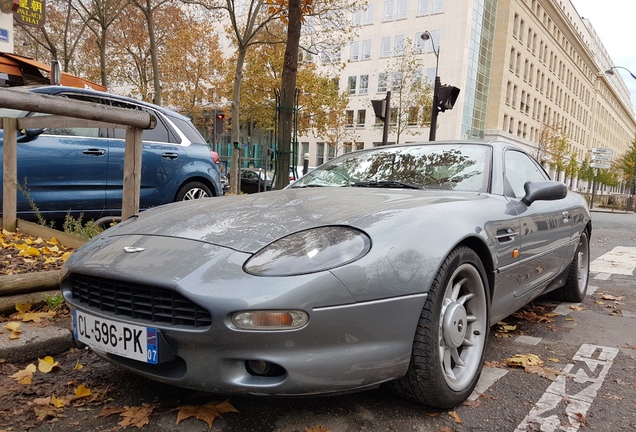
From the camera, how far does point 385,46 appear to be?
43000 mm

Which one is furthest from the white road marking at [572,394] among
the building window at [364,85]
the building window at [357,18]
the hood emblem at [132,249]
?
the building window at [357,18]

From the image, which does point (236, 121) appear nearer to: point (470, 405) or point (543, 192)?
point (543, 192)

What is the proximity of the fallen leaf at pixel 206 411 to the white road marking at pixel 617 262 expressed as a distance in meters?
5.62

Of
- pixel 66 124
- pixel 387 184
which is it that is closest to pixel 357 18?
pixel 66 124

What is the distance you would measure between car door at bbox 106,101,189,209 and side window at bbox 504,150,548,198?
378 cm

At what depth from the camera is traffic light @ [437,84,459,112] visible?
10.8 meters

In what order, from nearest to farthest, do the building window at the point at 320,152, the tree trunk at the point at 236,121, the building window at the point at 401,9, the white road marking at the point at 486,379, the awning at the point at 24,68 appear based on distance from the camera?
the white road marking at the point at 486,379 < the awning at the point at 24,68 < the tree trunk at the point at 236,121 < the building window at the point at 401,9 < the building window at the point at 320,152

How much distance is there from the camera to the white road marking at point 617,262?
6.29 m

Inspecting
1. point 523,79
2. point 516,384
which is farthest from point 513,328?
point 523,79

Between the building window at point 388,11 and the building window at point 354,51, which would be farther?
the building window at point 354,51

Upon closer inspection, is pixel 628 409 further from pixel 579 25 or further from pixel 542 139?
pixel 579 25

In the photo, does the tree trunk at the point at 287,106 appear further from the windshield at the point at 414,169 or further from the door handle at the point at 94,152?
the windshield at the point at 414,169

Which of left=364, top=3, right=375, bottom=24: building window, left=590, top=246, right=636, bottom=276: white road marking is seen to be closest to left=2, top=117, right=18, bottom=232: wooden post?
left=590, top=246, right=636, bottom=276: white road marking

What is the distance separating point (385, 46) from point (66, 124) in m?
42.1
